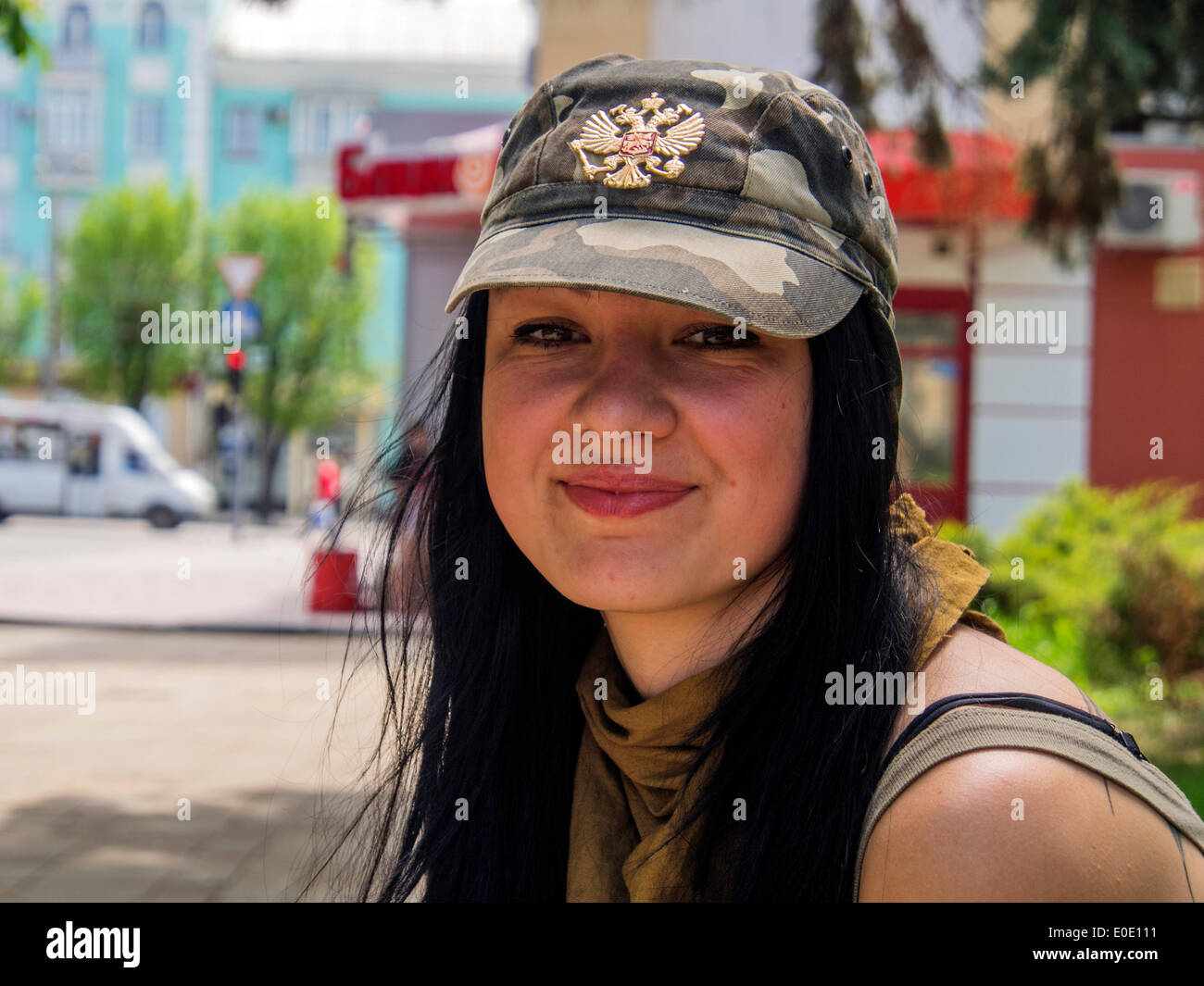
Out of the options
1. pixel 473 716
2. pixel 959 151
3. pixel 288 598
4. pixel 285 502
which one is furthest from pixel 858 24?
pixel 285 502

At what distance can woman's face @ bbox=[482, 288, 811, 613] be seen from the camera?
133cm

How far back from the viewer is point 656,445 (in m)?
1.33

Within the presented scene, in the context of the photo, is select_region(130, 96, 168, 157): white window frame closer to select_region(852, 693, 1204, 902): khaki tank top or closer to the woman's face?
the woman's face

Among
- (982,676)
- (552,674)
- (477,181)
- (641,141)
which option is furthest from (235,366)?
(982,676)

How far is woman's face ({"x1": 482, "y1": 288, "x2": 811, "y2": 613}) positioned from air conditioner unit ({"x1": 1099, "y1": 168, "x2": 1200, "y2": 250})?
1132 centimetres

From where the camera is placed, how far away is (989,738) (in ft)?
3.75

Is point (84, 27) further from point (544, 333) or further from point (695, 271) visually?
point (695, 271)

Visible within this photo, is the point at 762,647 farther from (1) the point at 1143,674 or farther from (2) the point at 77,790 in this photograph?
(1) the point at 1143,674

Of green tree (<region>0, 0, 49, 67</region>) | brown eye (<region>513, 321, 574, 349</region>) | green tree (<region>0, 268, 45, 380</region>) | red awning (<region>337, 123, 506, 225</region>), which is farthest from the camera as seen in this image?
green tree (<region>0, 268, 45, 380</region>)

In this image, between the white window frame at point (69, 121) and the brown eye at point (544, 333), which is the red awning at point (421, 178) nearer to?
the brown eye at point (544, 333)

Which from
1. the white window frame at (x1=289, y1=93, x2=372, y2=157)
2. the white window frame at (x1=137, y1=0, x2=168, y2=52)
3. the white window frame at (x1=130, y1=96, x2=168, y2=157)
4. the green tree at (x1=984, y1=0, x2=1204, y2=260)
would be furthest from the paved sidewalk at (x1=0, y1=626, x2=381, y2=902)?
the white window frame at (x1=137, y1=0, x2=168, y2=52)

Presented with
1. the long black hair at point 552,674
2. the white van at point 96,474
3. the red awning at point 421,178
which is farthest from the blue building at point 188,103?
the long black hair at point 552,674

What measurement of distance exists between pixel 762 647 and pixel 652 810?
21cm

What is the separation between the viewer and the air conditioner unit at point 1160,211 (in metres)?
11.8
